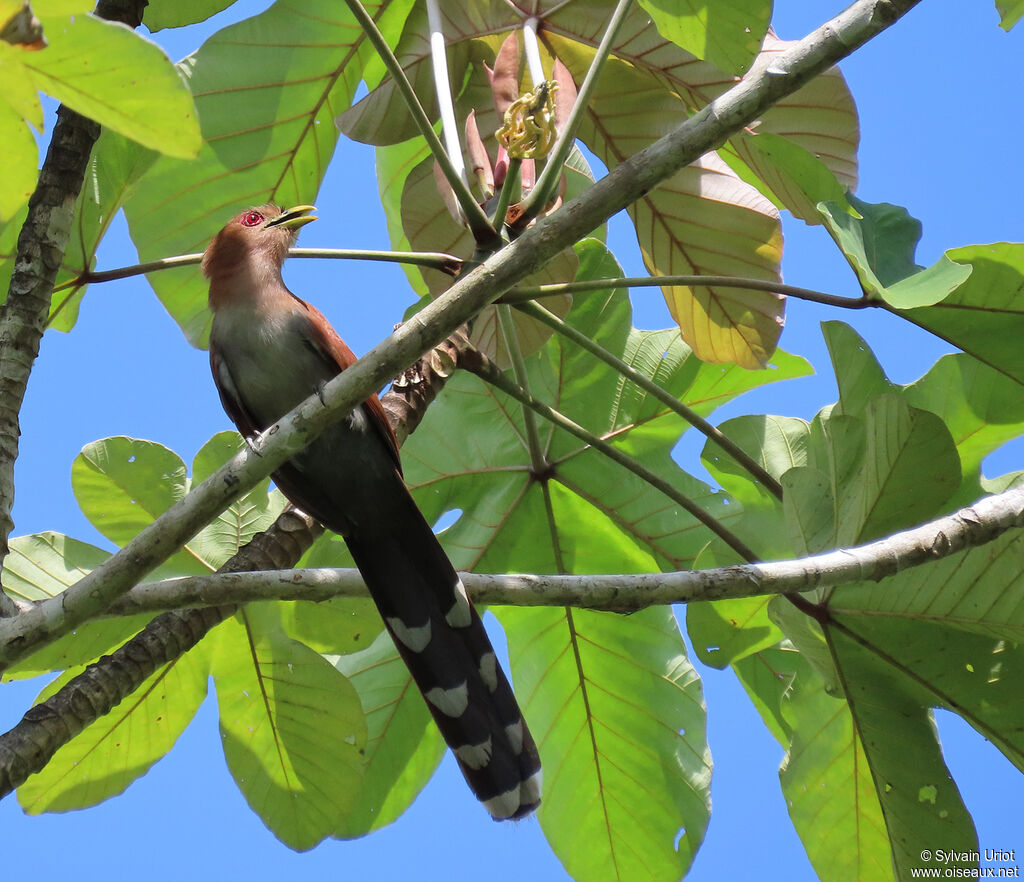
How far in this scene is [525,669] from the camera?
3094 mm

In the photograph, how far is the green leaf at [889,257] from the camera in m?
1.93

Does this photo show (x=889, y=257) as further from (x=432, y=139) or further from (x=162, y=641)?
(x=162, y=641)

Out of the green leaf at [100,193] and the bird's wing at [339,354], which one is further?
the bird's wing at [339,354]

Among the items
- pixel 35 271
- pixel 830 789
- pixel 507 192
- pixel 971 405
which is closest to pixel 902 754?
pixel 830 789

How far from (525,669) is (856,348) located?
54.7 inches

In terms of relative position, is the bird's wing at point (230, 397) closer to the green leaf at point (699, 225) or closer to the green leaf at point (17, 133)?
the green leaf at point (699, 225)

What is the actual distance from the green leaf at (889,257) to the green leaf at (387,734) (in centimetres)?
175

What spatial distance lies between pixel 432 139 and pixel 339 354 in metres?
0.98

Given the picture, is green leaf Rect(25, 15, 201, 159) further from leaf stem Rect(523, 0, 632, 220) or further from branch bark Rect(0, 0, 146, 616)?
leaf stem Rect(523, 0, 632, 220)

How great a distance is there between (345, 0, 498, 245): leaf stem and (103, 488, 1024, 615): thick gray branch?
78 cm

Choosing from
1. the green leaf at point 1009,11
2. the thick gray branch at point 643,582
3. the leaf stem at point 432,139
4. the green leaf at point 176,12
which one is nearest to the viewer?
the thick gray branch at point 643,582

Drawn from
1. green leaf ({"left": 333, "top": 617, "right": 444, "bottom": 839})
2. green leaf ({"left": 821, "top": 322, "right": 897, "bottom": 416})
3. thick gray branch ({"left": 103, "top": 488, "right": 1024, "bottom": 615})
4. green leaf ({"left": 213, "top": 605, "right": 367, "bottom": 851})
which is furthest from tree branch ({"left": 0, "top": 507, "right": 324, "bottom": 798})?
green leaf ({"left": 821, "top": 322, "right": 897, "bottom": 416})

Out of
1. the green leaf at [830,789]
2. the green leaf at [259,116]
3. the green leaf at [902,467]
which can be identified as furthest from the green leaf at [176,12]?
the green leaf at [830,789]

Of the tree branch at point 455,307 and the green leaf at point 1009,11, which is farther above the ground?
the green leaf at point 1009,11
